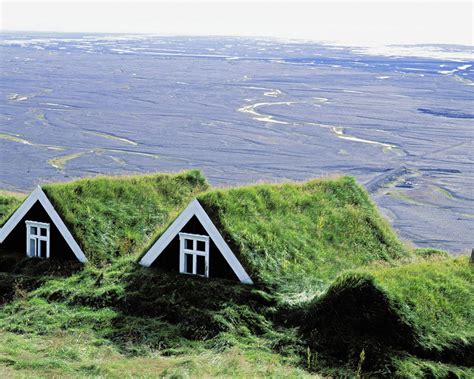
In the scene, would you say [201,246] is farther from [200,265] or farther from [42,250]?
[42,250]

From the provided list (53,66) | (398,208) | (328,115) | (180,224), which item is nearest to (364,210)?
(180,224)

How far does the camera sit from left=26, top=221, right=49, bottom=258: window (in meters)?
23.1

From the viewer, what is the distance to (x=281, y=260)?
20406mm

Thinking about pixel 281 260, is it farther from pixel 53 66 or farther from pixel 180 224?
pixel 53 66

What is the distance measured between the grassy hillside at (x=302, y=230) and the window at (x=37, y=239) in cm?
573

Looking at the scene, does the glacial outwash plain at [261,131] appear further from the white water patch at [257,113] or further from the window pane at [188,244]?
the window pane at [188,244]

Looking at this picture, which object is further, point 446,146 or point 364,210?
point 446,146

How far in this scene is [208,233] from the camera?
65.7ft

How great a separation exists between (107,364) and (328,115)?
76.0 m

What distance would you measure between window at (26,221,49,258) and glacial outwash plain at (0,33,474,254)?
945 inches

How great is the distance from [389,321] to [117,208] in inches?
431

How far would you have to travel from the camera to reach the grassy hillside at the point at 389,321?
656 inches

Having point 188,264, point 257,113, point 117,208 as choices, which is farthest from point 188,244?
point 257,113

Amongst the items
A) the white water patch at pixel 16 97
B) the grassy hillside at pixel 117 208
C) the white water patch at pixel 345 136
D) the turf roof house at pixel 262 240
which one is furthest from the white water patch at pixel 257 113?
the turf roof house at pixel 262 240
